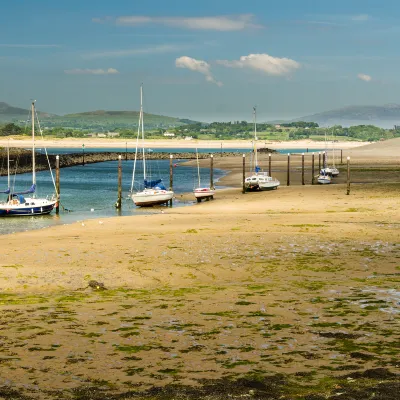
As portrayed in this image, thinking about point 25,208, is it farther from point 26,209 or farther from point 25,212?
point 25,212

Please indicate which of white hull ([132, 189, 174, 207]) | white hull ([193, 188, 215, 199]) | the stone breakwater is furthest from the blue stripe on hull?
the stone breakwater

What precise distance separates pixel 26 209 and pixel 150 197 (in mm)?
10521

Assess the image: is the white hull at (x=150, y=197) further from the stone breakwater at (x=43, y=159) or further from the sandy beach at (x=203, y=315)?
the stone breakwater at (x=43, y=159)

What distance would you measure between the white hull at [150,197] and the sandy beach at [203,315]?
27.3 m

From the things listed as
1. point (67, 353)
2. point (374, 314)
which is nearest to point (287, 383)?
point (67, 353)

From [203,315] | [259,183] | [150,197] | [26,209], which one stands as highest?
[259,183]

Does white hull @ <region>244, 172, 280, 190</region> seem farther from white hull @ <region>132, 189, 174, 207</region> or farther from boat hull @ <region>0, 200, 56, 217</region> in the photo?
boat hull @ <region>0, 200, 56, 217</region>

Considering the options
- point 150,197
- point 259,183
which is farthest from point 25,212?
point 259,183

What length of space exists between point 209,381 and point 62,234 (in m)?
23.6

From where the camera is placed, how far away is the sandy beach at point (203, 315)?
11.2 meters

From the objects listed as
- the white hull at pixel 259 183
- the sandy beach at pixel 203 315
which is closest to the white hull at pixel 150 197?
the white hull at pixel 259 183

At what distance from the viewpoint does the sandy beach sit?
36.6 feet

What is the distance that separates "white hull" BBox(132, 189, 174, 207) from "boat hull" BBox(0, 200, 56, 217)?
25.3 feet

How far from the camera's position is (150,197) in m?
59.2
